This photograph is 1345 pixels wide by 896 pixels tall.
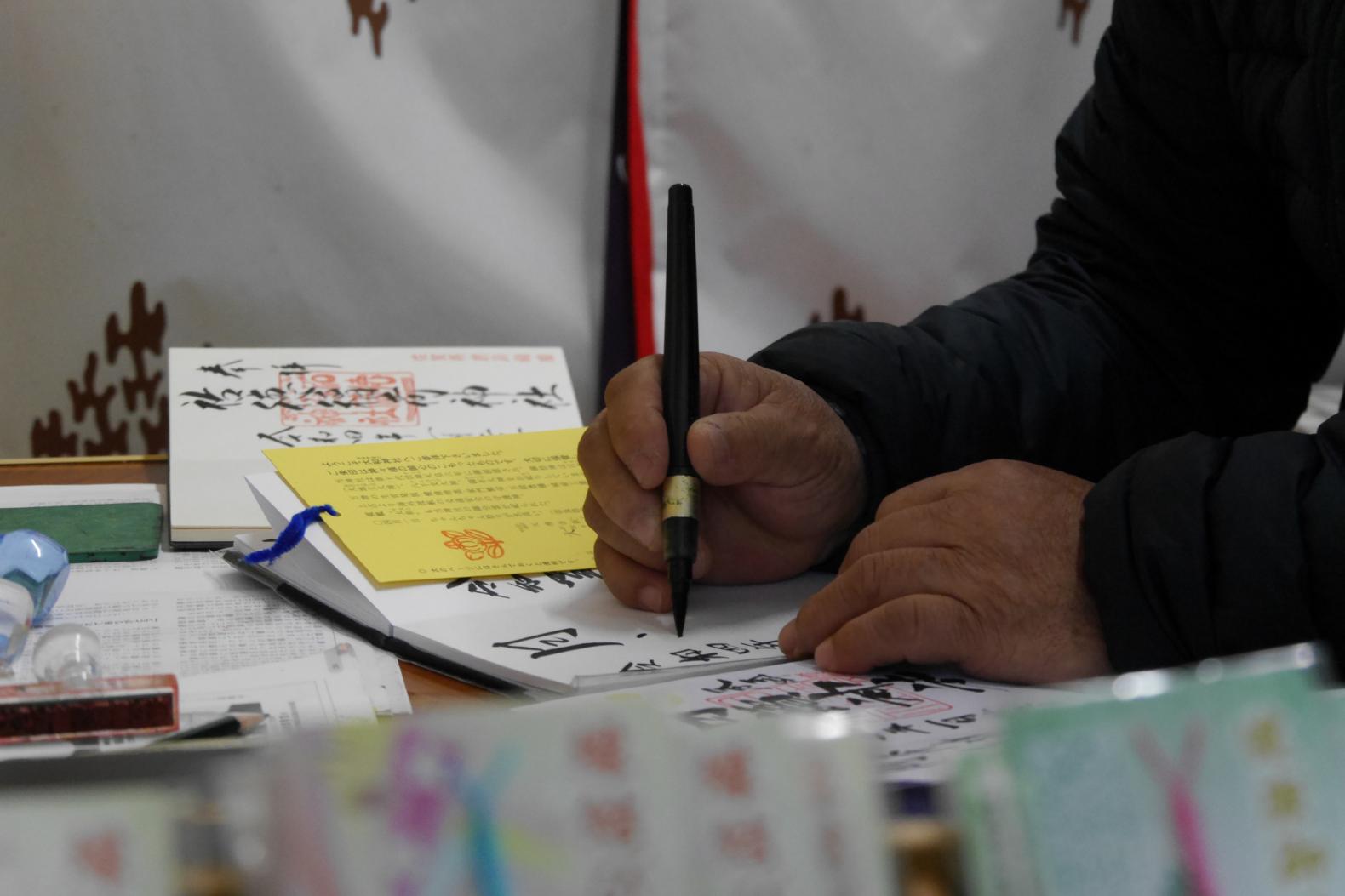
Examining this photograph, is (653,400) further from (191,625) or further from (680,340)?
(191,625)

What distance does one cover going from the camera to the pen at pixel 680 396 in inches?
23.2

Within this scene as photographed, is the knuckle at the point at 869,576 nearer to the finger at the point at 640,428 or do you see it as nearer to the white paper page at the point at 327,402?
the finger at the point at 640,428

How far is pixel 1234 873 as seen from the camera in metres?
0.20

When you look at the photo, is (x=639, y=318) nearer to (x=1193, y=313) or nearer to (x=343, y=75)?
(x=343, y=75)

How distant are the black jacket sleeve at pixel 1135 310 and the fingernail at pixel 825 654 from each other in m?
0.20

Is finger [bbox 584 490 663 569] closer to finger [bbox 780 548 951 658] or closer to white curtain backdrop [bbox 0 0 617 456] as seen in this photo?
finger [bbox 780 548 951 658]

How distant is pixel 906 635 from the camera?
515 mm

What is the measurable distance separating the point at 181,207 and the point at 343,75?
0.71 ft

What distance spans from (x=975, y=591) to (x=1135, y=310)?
424mm

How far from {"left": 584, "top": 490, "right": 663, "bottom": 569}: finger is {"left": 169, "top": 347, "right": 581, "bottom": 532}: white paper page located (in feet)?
0.72

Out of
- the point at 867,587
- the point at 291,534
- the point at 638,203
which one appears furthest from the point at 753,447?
the point at 638,203

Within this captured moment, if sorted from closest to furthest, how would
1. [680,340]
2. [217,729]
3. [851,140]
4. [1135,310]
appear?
1. [217,729]
2. [680,340]
3. [1135,310]
4. [851,140]

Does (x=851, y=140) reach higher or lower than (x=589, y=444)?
higher

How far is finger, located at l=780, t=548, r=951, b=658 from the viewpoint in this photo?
21.0 inches
